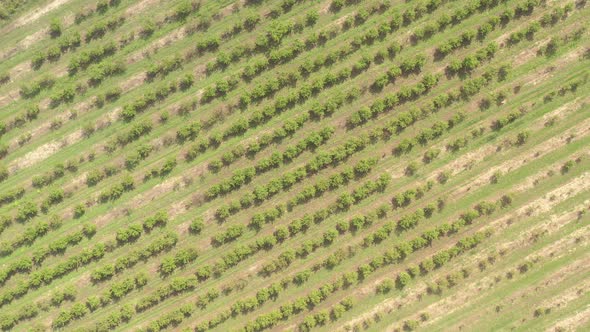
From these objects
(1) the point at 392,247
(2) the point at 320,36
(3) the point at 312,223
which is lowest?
(1) the point at 392,247

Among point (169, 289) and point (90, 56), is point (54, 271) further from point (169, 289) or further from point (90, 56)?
point (90, 56)

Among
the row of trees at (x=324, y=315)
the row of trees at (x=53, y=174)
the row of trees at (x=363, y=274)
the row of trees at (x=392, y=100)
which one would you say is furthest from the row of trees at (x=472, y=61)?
the row of trees at (x=53, y=174)

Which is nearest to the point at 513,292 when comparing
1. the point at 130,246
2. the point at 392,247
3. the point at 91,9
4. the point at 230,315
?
the point at 392,247

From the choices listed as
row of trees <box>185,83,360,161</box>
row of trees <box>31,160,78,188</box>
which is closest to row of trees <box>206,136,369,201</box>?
row of trees <box>185,83,360,161</box>

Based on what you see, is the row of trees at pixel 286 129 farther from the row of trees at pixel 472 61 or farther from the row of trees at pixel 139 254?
the row of trees at pixel 472 61

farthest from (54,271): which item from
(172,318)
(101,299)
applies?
(172,318)

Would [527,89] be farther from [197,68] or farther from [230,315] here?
[230,315]

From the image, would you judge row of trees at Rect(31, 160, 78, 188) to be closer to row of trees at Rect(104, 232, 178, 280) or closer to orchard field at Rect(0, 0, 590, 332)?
orchard field at Rect(0, 0, 590, 332)

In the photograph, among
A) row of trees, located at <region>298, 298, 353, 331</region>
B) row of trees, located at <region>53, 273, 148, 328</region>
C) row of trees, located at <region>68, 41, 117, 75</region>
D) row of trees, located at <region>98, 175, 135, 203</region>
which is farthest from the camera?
row of trees, located at <region>68, 41, 117, 75</region>
